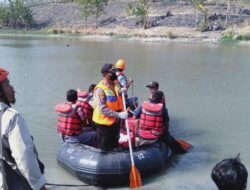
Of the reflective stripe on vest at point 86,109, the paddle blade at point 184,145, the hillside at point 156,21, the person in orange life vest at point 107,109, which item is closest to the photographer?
the person in orange life vest at point 107,109

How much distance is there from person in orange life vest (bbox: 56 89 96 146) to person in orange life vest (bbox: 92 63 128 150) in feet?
1.66

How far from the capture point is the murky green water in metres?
7.05

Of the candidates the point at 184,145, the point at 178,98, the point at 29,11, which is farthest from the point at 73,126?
the point at 29,11

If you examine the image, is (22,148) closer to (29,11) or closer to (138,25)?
(138,25)

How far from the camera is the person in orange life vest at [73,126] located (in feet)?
21.5

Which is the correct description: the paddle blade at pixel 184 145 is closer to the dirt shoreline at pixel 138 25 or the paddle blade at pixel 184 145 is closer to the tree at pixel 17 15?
the dirt shoreline at pixel 138 25

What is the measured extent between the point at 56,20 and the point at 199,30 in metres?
26.3

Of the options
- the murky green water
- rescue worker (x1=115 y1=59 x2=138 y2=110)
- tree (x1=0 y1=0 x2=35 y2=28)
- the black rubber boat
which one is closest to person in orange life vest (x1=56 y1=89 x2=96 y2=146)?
the black rubber boat

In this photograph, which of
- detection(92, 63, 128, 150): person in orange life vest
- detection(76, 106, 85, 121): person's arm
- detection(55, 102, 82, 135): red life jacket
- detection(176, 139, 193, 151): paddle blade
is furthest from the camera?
detection(176, 139, 193, 151): paddle blade

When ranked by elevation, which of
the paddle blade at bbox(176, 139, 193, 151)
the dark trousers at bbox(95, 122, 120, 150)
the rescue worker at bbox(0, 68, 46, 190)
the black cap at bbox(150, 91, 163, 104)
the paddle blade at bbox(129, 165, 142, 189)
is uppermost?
the rescue worker at bbox(0, 68, 46, 190)

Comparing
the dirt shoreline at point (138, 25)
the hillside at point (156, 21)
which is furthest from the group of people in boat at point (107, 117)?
the hillside at point (156, 21)

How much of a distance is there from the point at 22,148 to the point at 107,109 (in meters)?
3.13

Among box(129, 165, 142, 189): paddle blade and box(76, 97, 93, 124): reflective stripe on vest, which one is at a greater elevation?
box(76, 97, 93, 124): reflective stripe on vest

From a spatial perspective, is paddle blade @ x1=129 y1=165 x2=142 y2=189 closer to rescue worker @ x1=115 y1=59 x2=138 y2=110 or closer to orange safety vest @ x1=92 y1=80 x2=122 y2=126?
orange safety vest @ x1=92 y1=80 x2=122 y2=126
